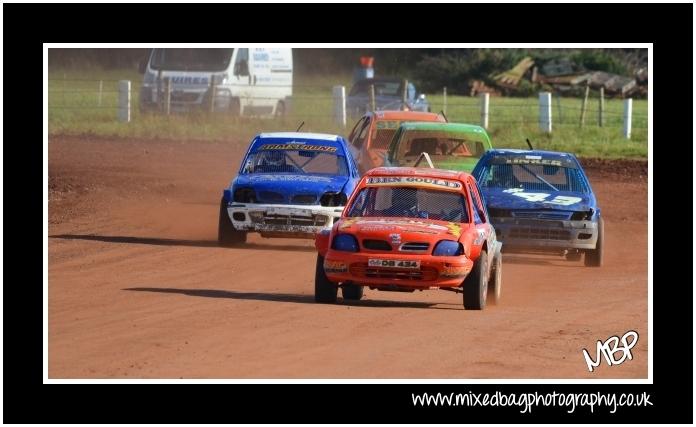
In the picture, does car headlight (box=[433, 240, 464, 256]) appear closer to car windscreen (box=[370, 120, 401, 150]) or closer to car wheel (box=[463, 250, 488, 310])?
car wheel (box=[463, 250, 488, 310])

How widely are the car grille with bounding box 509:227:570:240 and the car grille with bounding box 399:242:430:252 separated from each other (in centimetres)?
483

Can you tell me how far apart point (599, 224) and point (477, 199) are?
418 centimetres

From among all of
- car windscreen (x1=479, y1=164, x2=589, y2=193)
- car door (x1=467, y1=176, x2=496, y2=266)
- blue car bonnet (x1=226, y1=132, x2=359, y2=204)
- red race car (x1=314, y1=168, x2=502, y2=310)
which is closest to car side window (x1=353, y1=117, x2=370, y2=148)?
blue car bonnet (x1=226, y1=132, x2=359, y2=204)

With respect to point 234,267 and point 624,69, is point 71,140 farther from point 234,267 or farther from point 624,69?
point 624,69

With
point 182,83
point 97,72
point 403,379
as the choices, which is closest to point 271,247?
point 403,379

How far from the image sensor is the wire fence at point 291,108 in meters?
42.0

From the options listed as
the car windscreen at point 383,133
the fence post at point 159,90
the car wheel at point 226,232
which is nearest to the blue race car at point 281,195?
the car wheel at point 226,232

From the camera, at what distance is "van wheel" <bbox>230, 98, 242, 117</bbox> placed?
42250 millimetres

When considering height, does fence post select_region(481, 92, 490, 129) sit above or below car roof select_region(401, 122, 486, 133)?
above

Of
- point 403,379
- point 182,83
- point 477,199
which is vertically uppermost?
point 182,83

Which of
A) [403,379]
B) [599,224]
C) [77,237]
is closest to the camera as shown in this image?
[403,379]

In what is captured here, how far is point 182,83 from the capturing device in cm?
4194

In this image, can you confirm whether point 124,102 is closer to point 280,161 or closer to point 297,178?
point 280,161

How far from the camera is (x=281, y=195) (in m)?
19.3
